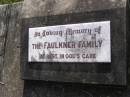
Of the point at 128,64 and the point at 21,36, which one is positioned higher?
the point at 21,36

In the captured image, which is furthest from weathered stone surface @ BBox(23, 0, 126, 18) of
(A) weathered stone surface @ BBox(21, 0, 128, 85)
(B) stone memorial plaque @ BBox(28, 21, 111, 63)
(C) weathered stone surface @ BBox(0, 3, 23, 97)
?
(C) weathered stone surface @ BBox(0, 3, 23, 97)

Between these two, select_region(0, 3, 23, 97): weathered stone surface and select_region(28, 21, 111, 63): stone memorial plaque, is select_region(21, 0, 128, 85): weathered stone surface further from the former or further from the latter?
select_region(0, 3, 23, 97): weathered stone surface

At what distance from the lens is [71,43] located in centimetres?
668

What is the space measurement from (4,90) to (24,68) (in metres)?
1.13

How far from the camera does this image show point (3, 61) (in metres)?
8.38

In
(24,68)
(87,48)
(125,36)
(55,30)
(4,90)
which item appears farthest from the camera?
(4,90)

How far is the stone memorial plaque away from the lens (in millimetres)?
6258

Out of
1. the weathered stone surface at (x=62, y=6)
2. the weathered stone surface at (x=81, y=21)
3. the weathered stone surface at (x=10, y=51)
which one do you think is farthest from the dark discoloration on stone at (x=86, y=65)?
the weathered stone surface at (x=10, y=51)

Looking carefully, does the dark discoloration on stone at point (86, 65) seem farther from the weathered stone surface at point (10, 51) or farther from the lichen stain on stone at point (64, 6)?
the weathered stone surface at point (10, 51)

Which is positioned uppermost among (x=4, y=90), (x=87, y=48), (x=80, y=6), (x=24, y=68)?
(x=80, y=6)

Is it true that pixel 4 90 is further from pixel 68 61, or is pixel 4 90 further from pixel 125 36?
pixel 125 36

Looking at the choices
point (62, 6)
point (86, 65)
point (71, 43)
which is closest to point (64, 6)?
point (62, 6)

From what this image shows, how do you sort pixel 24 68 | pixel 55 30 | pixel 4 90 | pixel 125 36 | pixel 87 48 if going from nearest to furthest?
pixel 125 36
pixel 87 48
pixel 55 30
pixel 24 68
pixel 4 90

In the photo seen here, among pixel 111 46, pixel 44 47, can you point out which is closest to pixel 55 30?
pixel 44 47
